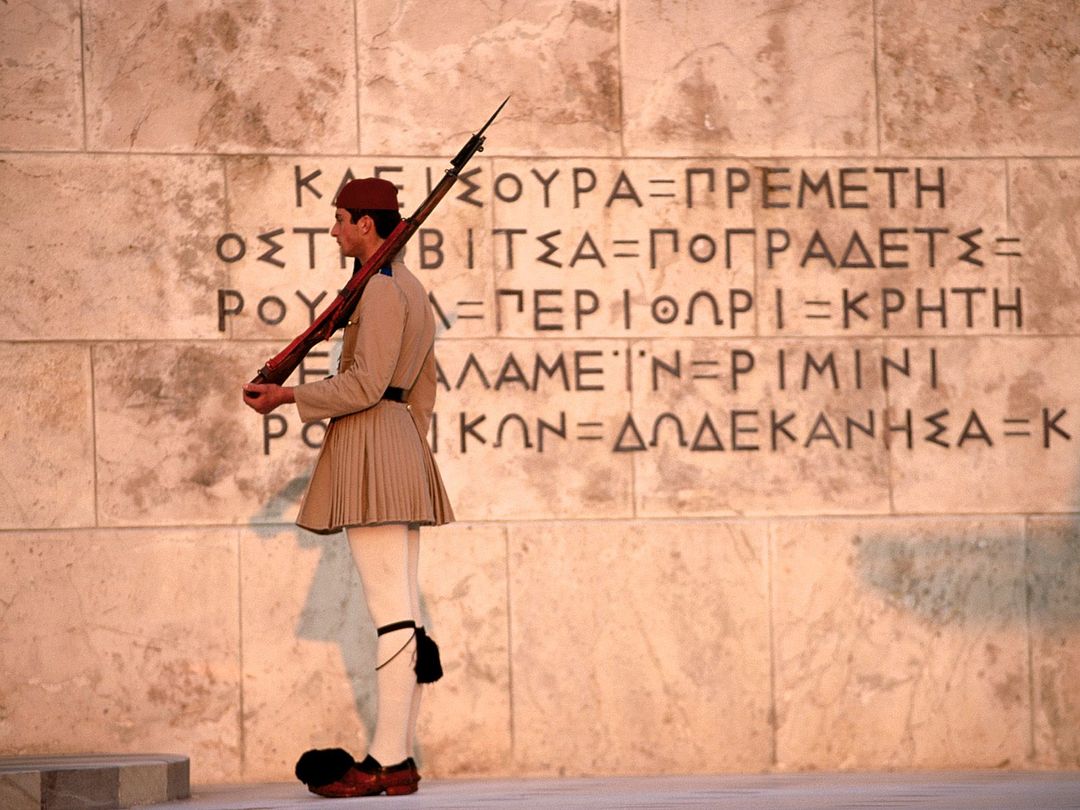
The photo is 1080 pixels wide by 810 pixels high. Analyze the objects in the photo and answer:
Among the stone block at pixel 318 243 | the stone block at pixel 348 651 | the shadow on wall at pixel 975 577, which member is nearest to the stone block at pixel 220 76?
the stone block at pixel 318 243

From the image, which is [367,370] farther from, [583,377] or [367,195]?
[583,377]

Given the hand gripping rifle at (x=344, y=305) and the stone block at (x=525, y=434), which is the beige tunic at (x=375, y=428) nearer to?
the hand gripping rifle at (x=344, y=305)

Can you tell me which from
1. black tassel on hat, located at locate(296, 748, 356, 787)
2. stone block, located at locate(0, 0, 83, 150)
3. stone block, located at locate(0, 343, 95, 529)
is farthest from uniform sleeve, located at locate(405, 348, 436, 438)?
stone block, located at locate(0, 0, 83, 150)

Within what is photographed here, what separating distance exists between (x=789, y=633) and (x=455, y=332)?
6.52 ft

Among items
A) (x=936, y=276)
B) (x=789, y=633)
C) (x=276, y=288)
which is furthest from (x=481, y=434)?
(x=936, y=276)

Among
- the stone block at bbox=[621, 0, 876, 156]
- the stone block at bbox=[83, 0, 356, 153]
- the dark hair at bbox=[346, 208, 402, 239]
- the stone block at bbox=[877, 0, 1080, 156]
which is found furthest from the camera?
the stone block at bbox=[877, 0, 1080, 156]

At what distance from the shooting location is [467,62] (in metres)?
8.45

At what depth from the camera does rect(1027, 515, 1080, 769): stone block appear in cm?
844

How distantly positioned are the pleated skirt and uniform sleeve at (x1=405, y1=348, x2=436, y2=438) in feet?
0.32

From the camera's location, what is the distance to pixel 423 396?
23.3 ft

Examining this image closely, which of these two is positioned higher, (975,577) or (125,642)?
(975,577)

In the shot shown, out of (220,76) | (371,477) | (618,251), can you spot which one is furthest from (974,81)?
(371,477)

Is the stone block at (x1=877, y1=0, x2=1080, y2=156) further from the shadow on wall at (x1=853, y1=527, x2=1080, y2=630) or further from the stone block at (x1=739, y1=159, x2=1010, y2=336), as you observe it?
the shadow on wall at (x1=853, y1=527, x2=1080, y2=630)

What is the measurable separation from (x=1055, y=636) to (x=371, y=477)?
3446mm
